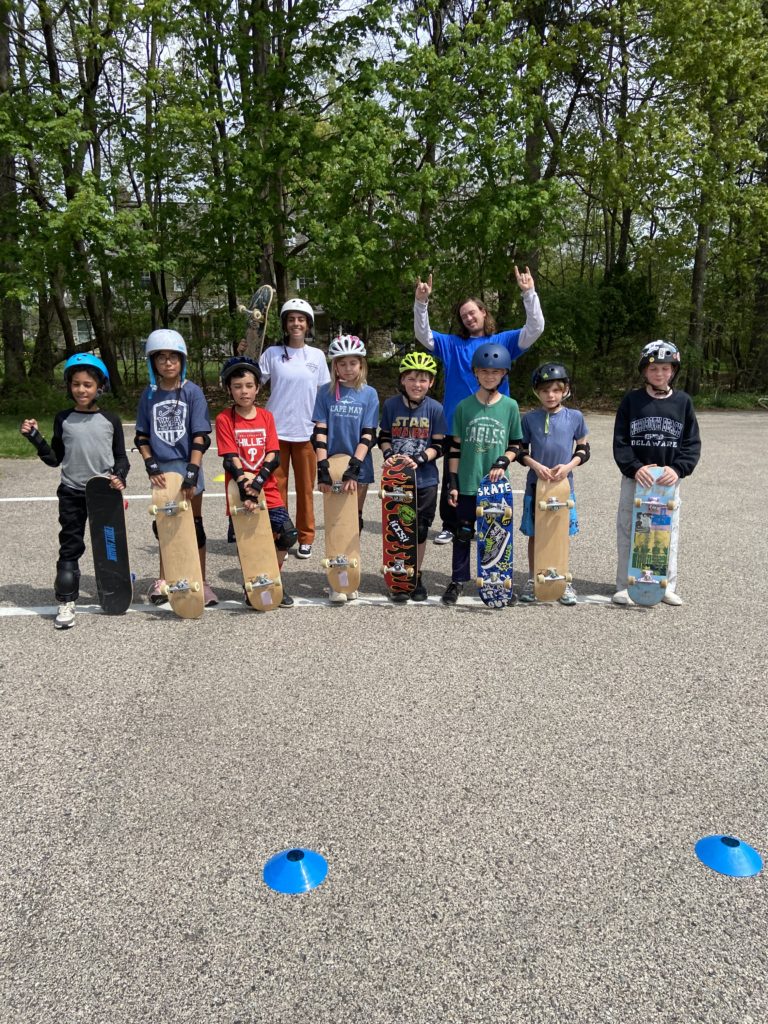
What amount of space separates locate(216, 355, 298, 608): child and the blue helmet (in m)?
1.49

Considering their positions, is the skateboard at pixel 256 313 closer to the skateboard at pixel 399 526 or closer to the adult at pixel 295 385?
the adult at pixel 295 385

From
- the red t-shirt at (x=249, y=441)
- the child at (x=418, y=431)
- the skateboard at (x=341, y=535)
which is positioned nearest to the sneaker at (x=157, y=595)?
the red t-shirt at (x=249, y=441)

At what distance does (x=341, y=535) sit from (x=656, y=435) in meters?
2.30

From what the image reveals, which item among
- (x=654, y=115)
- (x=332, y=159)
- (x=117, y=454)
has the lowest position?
(x=117, y=454)

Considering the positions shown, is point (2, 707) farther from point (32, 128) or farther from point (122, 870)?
point (32, 128)

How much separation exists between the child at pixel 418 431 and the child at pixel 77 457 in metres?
1.84

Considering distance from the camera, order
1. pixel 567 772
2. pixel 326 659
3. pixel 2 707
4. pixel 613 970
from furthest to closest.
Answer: pixel 326 659 → pixel 2 707 → pixel 567 772 → pixel 613 970

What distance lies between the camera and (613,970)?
6.77 ft

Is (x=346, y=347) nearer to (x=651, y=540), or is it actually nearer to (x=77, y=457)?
(x=77, y=457)

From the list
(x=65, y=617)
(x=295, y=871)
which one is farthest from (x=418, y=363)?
(x=295, y=871)

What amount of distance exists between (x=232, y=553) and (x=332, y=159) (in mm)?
10427

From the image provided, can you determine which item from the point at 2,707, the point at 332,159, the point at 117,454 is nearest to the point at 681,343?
the point at 332,159

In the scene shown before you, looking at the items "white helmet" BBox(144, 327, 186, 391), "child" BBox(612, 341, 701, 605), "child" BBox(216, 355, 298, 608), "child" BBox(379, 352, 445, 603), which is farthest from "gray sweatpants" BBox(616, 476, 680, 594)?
"white helmet" BBox(144, 327, 186, 391)

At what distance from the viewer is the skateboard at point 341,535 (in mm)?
4988
